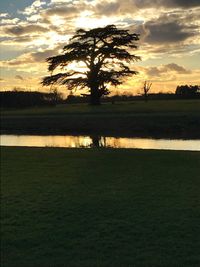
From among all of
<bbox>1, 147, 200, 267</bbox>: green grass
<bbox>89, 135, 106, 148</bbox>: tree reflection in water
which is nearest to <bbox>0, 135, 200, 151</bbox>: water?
<bbox>89, 135, 106, 148</bbox>: tree reflection in water

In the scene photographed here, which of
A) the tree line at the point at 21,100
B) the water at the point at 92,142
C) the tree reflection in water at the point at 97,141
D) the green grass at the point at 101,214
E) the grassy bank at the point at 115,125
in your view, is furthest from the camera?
the tree line at the point at 21,100

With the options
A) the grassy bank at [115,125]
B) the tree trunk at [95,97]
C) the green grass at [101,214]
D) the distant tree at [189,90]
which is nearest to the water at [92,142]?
the grassy bank at [115,125]

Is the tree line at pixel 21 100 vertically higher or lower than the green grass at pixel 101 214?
higher

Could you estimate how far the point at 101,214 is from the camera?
9539mm

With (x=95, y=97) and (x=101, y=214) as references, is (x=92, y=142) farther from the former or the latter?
(x=95, y=97)

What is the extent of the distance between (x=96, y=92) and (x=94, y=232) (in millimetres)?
51281

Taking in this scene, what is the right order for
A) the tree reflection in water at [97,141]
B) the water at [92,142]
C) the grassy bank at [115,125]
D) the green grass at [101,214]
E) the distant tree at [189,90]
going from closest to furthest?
the green grass at [101,214] → the water at [92,142] → the tree reflection in water at [97,141] → the grassy bank at [115,125] → the distant tree at [189,90]

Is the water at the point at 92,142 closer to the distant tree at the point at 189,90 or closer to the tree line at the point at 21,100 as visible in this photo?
the tree line at the point at 21,100

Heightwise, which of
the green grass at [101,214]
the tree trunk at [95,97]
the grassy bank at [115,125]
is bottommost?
the green grass at [101,214]

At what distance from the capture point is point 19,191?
38.7 ft

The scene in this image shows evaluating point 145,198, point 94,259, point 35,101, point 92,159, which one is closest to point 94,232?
point 94,259

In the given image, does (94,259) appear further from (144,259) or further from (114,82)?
(114,82)

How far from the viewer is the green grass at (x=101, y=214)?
7.44 metres

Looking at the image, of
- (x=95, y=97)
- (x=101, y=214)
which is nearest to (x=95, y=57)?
(x=95, y=97)
